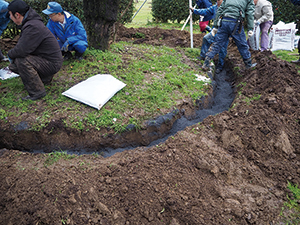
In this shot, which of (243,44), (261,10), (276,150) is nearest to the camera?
(276,150)

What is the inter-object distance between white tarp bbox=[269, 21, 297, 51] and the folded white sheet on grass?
588cm

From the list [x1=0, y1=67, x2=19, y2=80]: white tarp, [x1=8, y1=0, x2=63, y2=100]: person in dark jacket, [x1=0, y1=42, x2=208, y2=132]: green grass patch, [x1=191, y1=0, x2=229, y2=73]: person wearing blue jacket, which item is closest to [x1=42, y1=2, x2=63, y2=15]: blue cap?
[x1=8, y1=0, x2=63, y2=100]: person in dark jacket

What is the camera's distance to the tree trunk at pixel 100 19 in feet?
15.5

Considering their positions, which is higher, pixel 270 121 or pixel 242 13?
pixel 242 13

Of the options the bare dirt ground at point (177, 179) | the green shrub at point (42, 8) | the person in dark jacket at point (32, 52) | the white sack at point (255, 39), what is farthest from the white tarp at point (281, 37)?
the person in dark jacket at point (32, 52)

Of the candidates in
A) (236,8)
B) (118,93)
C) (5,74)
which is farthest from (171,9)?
(5,74)

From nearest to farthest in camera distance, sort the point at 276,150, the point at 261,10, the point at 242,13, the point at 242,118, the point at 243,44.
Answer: the point at 276,150 → the point at 242,118 → the point at 242,13 → the point at 243,44 → the point at 261,10

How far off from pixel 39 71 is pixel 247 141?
345 centimetres

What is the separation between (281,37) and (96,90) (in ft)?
21.7

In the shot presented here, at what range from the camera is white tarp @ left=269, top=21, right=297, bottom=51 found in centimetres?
726

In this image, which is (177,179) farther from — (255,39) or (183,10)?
(183,10)

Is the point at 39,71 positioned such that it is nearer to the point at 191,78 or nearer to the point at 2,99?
the point at 2,99

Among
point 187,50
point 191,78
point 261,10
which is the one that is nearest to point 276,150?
point 191,78

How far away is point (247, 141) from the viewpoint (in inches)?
128
